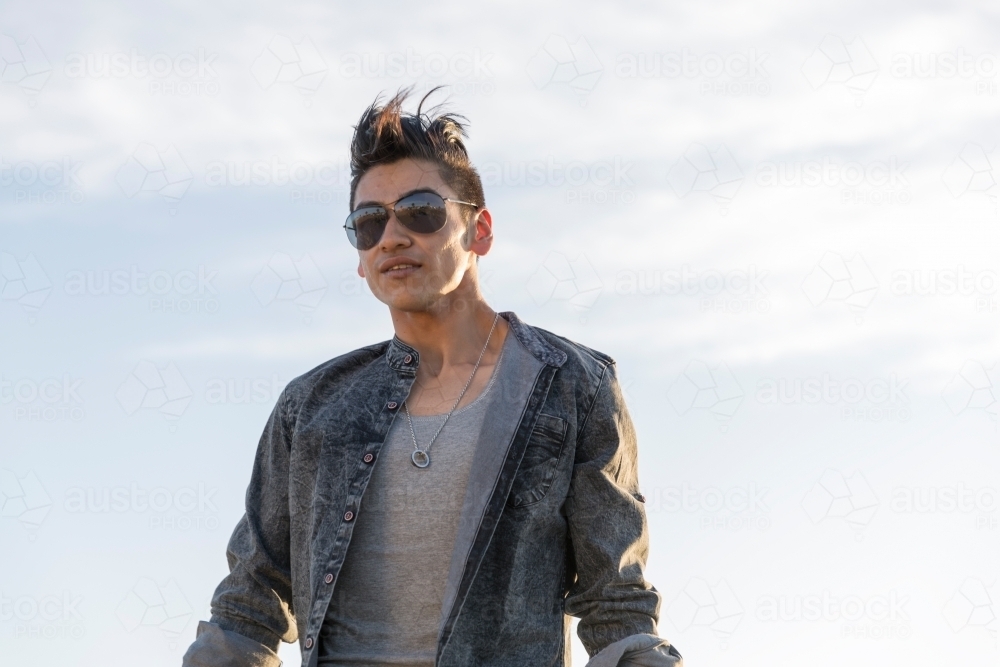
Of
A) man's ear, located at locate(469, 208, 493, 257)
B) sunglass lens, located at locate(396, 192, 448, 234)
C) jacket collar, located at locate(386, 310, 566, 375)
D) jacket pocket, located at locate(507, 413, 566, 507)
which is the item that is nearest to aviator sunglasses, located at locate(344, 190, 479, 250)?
sunglass lens, located at locate(396, 192, 448, 234)

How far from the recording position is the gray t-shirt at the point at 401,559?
4.75m

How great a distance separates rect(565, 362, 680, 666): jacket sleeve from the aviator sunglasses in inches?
34.0

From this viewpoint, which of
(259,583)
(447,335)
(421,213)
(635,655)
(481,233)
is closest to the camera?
(635,655)

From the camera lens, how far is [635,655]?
4699mm

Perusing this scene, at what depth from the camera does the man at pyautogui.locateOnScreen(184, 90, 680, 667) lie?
477 centimetres

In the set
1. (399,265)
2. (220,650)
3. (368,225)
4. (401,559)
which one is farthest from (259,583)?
(368,225)

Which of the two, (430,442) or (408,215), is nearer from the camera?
(430,442)

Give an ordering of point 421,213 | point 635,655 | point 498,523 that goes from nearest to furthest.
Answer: point 635,655 → point 498,523 → point 421,213

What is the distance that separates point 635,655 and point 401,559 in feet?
2.73

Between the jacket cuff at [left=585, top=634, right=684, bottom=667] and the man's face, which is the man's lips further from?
the jacket cuff at [left=585, top=634, right=684, bottom=667]

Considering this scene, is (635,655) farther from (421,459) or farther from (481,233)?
(481,233)

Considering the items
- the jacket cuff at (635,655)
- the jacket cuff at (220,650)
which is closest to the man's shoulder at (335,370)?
the jacket cuff at (220,650)

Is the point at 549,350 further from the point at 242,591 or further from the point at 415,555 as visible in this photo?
the point at 242,591

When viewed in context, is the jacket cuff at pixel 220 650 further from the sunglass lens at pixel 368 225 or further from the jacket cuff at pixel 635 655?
the sunglass lens at pixel 368 225
